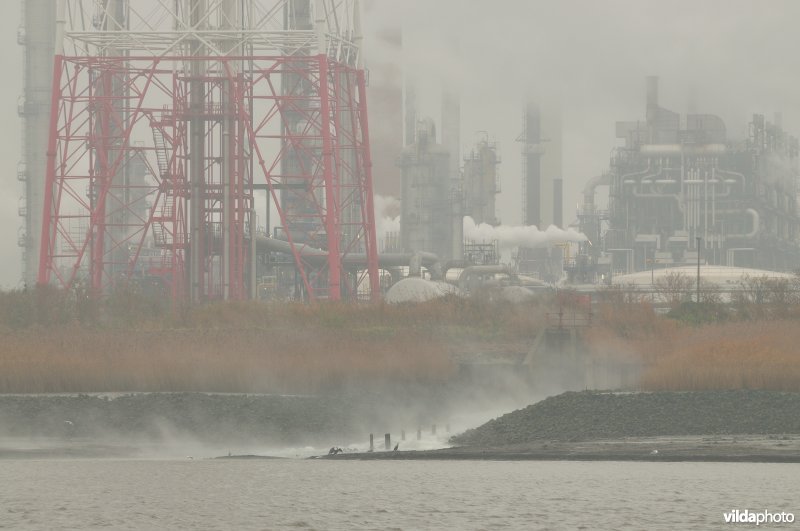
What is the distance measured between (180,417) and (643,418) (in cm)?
1214

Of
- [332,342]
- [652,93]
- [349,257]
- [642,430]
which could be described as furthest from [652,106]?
[642,430]

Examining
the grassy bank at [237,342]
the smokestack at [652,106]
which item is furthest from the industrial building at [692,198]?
the grassy bank at [237,342]

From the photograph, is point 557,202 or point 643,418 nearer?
point 643,418

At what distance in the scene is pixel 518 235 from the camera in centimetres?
A: 16375

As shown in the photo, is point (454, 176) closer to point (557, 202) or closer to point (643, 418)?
point (557, 202)

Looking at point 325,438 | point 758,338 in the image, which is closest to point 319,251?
point 758,338

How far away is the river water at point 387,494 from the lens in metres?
25.4

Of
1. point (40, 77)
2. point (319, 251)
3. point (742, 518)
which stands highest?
point (40, 77)

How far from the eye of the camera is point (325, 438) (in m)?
38.7

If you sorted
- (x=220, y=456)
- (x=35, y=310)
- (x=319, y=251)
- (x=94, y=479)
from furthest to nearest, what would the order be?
(x=319, y=251), (x=35, y=310), (x=220, y=456), (x=94, y=479)

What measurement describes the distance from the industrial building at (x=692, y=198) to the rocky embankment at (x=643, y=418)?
393 feet

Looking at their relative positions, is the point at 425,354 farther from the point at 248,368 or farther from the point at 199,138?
the point at 199,138

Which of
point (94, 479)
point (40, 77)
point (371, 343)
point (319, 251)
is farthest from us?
point (40, 77)

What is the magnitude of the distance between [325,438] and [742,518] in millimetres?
15660
